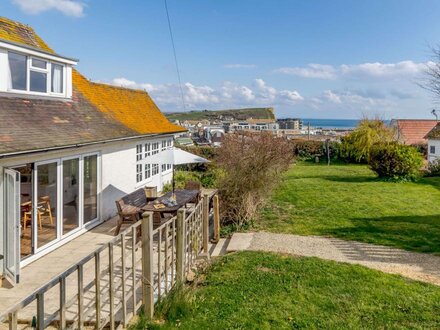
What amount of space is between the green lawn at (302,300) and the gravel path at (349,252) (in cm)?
70

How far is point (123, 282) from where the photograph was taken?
16.6ft

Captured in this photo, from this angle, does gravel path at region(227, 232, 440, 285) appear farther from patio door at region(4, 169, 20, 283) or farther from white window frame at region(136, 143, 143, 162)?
white window frame at region(136, 143, 143, 162)

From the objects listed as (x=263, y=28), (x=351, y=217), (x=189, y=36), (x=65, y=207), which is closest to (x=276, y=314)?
(x=65, y=207)

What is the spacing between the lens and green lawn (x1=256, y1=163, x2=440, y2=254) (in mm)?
10516

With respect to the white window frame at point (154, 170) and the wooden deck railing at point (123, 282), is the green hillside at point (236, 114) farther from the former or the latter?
the wooden deck railing at point (123, 282)

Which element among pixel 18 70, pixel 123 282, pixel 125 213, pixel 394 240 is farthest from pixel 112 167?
pixel 394 240

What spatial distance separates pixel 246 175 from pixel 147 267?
683 centimetres

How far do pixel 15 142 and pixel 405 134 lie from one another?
48379 millimetres

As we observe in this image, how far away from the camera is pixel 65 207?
10.4m

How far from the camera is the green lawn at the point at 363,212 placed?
34.5 feet

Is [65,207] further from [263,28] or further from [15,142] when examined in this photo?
[263,28]

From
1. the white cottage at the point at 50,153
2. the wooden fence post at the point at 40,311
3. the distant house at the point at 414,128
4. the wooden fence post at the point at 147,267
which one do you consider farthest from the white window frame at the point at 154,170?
the distant house at the point at 414,128

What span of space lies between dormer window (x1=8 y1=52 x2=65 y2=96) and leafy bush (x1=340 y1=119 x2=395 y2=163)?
26.9 m

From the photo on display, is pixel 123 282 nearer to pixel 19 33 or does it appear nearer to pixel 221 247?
pixel 221 247
